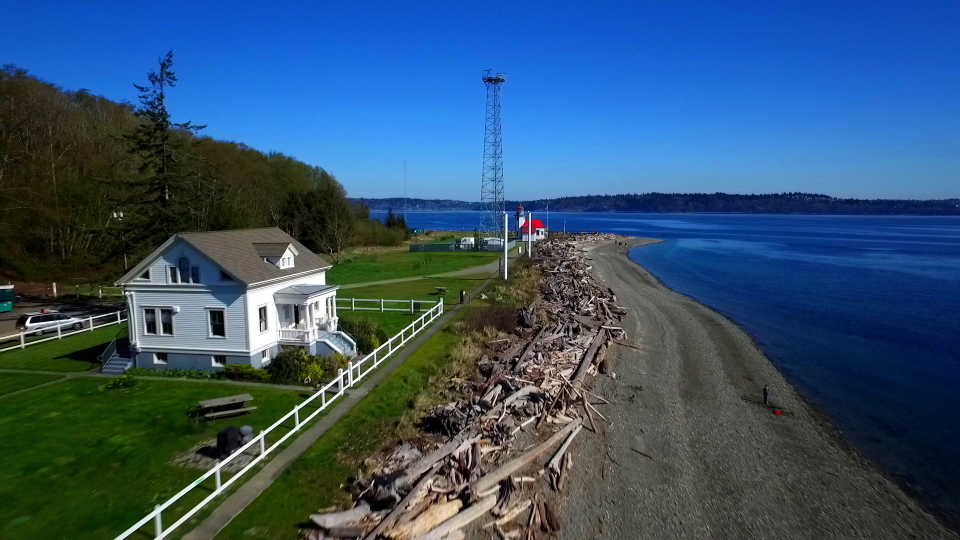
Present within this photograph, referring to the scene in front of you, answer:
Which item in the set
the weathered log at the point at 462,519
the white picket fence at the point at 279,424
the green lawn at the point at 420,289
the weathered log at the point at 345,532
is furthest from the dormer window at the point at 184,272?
the weathered log at the point at 462,519

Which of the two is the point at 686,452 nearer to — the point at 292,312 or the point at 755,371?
the point at 755,371

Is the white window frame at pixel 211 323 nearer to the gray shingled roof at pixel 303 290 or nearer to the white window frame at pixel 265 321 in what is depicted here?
the white window frame at pixel 265 321

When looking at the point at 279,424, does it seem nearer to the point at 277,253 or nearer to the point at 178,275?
the point at 178,275

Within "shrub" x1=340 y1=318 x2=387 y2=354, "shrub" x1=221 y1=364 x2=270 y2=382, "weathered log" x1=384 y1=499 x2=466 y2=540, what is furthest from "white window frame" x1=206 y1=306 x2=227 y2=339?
"weathered log" x1=384 y1=499 x2=466 y2=540

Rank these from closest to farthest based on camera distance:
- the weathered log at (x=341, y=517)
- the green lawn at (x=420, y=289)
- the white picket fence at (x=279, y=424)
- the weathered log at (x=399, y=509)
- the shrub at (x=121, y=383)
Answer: the white picket fence at (x=279, y=424)
the weathered log at (x=399, y=509)
the weathered log at (x=341, y=517)
the shrub at (x=121, y=383)
the green lawn at (x=420, y=289)

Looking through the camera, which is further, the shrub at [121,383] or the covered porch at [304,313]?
the covered porch at [304,313]

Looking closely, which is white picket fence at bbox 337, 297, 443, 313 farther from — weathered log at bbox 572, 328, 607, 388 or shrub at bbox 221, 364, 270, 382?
shrub at bbox 221, 364, 270, 382

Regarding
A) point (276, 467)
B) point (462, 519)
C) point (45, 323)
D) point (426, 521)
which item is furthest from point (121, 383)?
point (462, 519)
